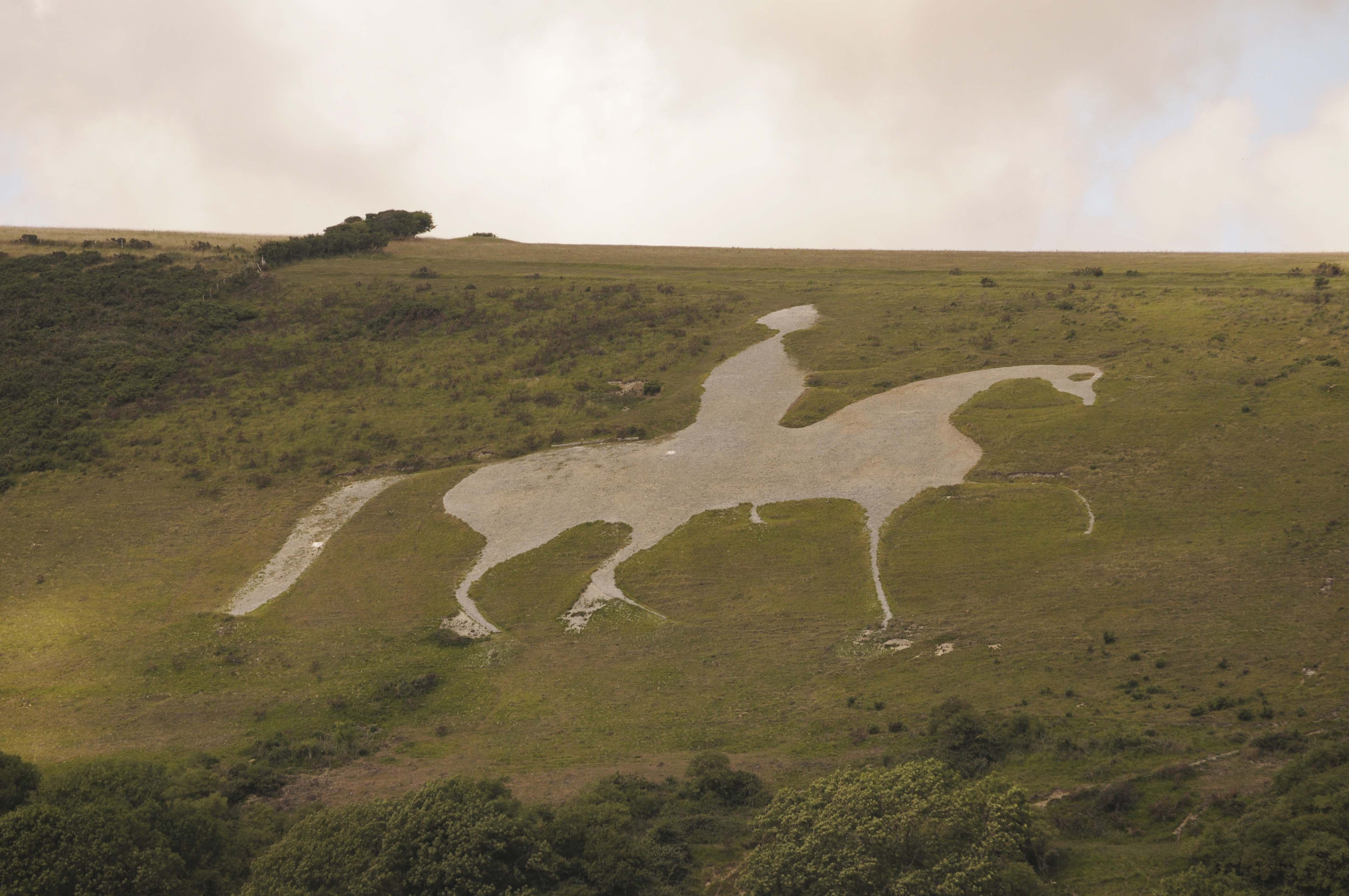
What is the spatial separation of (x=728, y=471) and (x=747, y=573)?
14214 millimetres

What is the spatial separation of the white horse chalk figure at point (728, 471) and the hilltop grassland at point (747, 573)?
1539mm

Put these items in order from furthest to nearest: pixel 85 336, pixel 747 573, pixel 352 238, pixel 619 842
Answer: pixel 352 238, pixel 85 336, pixel 747 573, pixel 619 842

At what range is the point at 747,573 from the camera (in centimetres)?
5841

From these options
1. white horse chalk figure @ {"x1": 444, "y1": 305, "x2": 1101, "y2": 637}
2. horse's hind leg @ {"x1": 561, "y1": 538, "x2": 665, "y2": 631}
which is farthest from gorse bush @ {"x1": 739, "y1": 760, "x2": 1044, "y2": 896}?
horse's hind leg @ {"x1": 561, "y1": 538, "x2": 665, "y2": 631}

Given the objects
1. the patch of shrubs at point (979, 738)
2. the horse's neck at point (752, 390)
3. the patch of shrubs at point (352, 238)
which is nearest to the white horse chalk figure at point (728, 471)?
the horse's neck at point (752, 390)

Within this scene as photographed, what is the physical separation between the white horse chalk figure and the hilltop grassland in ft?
5.05

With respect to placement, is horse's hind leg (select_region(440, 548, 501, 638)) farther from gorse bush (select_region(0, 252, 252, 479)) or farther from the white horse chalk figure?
gorse bush (select_region(0, 252, 252, 479))

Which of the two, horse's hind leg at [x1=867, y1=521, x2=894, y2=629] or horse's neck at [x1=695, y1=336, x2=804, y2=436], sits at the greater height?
horse's neck at [x1=695, y1=336, x2=804, y2=436]

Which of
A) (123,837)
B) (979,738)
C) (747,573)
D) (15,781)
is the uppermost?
(747,573)

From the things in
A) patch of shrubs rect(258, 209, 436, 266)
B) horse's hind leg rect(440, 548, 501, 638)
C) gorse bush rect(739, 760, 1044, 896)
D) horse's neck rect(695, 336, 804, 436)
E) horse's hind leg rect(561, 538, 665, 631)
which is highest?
patch of shrubs rect(258, 209, 436, 266)

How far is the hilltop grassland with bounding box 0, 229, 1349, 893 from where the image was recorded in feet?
137

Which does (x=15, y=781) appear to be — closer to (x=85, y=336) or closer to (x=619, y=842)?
(x=619, y=842)

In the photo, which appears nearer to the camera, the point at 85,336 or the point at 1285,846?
the point at 1285,846

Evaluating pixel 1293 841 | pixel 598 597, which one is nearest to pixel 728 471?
pixel 598 597
